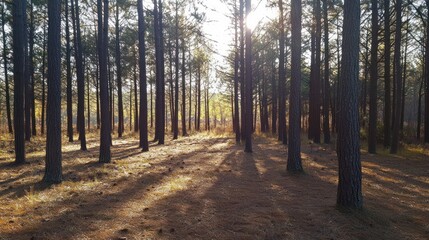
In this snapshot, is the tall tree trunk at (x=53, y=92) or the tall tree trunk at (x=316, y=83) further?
the tall tree trunk at (x=316, y=83)

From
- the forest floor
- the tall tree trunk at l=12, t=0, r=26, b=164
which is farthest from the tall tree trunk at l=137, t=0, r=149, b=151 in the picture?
the tall tree trunk at l=12, t=0, r=26, b=164

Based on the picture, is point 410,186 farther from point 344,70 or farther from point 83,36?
point 83,36

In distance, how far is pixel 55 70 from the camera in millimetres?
8312

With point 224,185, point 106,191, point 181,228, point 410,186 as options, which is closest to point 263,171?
point 224,185

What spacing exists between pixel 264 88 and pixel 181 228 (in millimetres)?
27911

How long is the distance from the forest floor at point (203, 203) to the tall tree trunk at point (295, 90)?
1.99ft

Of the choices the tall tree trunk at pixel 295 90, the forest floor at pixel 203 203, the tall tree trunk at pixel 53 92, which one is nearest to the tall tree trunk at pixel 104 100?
the forest floor at pixel 203 203

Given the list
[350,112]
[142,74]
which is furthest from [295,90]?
[142,74]

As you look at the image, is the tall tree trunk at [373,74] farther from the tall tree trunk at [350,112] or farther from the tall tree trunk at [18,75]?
the tall tree trunk at [18,75]

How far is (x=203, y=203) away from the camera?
6602 mm

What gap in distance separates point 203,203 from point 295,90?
5.18m

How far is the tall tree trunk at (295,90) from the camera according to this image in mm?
9789

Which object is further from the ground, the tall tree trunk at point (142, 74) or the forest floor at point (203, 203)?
the tall tree trunk at point (142, 74)

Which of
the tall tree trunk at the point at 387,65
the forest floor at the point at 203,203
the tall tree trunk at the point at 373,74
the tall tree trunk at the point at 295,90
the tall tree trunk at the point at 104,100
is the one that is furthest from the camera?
the tall tree trunk at the point at 387,65
